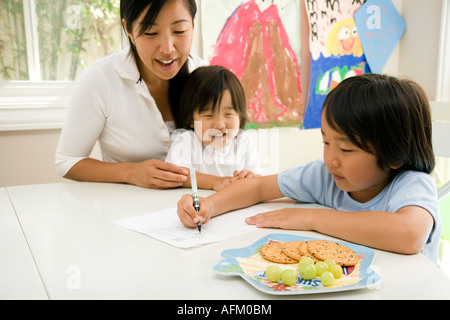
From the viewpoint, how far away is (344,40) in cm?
250

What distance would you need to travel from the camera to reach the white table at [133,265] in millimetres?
540

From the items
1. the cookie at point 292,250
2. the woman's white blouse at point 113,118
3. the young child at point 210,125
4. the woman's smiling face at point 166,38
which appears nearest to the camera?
the cookie at point 292,250

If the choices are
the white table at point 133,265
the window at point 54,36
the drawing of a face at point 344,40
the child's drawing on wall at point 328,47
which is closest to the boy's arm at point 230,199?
the white table at point 133,265

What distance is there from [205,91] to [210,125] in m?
0.11

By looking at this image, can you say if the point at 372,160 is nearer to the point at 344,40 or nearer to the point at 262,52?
the point at 262,52

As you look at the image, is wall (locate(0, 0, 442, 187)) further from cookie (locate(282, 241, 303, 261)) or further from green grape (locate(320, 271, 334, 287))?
green grape (locate(320, 271, 334, 287))

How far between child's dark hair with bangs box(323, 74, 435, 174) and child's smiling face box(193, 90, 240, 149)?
61 centimetres

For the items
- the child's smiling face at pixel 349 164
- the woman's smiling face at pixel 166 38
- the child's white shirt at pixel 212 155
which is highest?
the woman's smiling face at pixel 166 38

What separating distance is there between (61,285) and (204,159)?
3.05 feet

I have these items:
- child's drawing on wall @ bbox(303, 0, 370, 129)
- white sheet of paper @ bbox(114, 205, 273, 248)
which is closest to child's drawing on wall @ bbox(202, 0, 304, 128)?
child's drawing on wall @ bbox(303, 0, 370, 129)

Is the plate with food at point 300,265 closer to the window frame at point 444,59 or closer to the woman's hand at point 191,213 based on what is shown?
the woman's hand at point 191,213

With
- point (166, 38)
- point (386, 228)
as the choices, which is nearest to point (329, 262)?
point (386, 228)

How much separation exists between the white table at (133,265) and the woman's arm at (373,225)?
0.05ft

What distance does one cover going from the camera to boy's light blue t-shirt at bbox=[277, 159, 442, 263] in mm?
748
